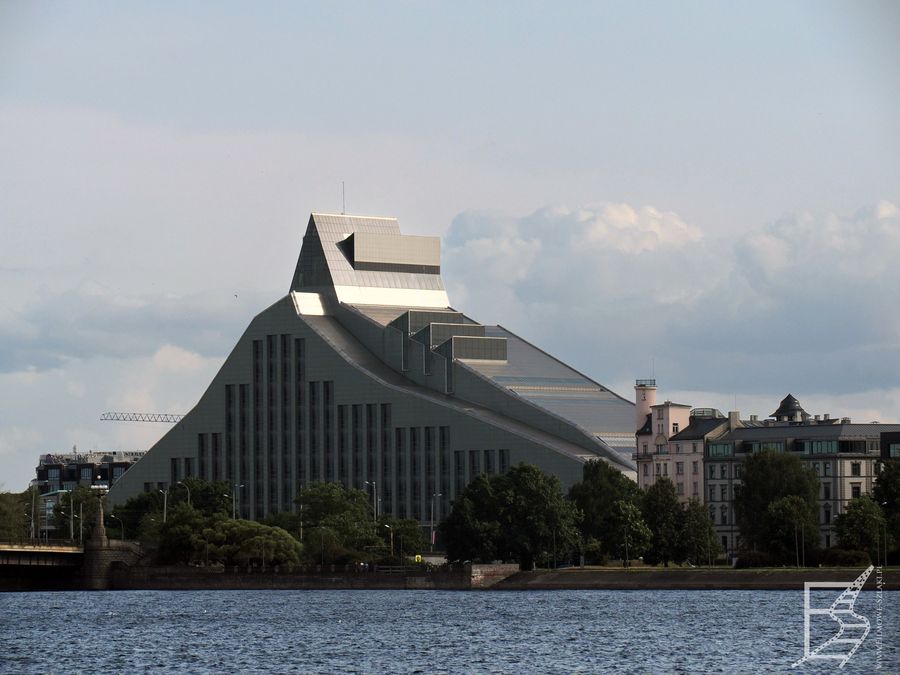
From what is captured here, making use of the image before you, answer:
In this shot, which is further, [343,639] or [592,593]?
[592,593]

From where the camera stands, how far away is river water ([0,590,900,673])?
115m

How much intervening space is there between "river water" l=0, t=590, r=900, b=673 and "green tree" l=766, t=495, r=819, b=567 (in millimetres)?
6561

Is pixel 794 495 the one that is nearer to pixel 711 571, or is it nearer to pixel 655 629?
pixel 711 571

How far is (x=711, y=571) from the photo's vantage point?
190m

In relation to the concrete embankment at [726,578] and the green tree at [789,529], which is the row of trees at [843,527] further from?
the concrete embankment at [726,578]

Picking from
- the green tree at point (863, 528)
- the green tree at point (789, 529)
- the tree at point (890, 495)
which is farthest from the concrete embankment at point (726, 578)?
the tree at point (890, 495)

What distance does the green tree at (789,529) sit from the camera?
625 ft

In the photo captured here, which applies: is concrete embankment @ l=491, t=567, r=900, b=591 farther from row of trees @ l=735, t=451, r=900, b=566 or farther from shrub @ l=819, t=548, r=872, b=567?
row of trees @ l=735, t=451, r=900, b=566

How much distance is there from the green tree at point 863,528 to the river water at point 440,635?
27.1ft

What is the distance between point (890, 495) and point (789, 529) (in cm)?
954

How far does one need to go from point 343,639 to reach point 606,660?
2427 centimetres

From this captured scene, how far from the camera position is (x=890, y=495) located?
190250mm

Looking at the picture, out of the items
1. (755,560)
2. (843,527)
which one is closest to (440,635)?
(755,560)

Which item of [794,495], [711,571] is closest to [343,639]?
[711,571]
